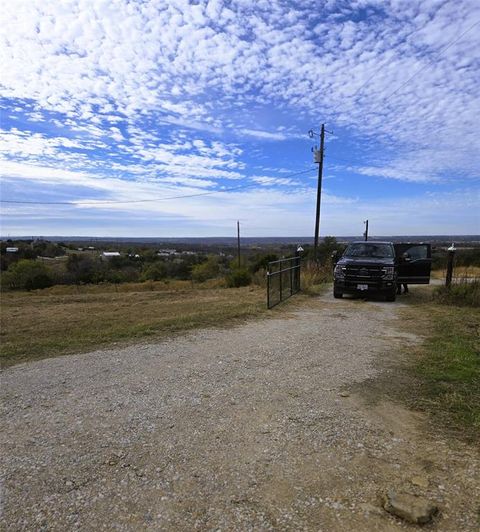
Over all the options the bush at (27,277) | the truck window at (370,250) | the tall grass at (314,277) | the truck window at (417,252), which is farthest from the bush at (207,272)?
the truck window at (417,252)

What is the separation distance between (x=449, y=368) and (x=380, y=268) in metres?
7.13

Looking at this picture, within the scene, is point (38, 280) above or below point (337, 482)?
below

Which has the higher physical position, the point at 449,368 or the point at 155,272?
the point at 449,368

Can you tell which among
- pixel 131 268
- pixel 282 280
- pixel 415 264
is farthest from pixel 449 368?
pixel 131 268

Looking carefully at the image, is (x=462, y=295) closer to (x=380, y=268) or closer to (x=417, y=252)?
(x=380, y=268)

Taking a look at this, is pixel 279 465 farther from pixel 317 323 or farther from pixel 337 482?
pixel 317 323

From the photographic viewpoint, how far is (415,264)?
13906mm

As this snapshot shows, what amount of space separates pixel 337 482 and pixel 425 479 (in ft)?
2.24

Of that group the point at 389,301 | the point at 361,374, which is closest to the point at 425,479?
the point at 361,374

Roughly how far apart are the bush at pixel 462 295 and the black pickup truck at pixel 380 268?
1200 millimetres

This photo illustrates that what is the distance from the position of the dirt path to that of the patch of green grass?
406mm

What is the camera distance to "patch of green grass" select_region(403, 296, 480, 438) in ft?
14.5

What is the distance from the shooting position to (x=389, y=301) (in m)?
13.3

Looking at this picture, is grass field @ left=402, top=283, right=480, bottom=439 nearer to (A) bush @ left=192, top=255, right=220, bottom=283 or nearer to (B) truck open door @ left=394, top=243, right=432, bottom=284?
(B) truck open door @ left=394, top=243, right=432, bottom=284
